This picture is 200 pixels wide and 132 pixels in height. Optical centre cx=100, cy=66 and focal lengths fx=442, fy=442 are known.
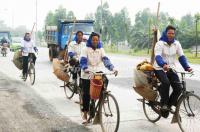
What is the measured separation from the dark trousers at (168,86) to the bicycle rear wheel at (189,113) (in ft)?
0.87

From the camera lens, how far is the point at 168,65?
7.48 meters

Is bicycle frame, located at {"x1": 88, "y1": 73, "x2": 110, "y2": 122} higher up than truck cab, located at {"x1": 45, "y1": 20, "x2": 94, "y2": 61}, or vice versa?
truck cab, located at {"x1": 45, "y1": 20, "x2": 94, "y2": 61}

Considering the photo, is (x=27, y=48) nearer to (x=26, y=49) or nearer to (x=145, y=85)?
(x=26, y=49)

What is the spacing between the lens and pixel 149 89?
7805mm

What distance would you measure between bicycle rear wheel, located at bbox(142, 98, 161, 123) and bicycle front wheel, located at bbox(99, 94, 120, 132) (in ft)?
3.37

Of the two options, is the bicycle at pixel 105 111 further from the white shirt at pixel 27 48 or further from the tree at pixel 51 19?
the tree at pixel 51 19

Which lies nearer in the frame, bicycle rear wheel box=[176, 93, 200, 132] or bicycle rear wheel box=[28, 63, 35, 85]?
bicycle rear wheel box=[176, 93, 200, 132]

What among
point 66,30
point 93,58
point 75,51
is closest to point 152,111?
point 93,58

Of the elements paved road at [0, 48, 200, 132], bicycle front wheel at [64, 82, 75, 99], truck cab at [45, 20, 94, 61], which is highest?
truck cab at [45, 20, 94, 61]

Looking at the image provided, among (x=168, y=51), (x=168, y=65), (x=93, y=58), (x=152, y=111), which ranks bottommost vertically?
(x=152, y=111)

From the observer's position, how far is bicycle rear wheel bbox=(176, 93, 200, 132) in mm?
6973

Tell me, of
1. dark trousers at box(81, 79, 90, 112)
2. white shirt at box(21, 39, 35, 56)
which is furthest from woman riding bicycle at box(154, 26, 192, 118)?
white shirt at box(21, 39, 35, 56)

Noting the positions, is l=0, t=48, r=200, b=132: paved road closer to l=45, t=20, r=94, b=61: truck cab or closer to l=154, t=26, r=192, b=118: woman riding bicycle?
l=154, t=26, r=192, b=118: woman riding bicycle

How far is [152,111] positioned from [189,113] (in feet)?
5.24
